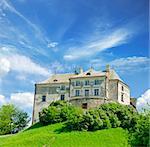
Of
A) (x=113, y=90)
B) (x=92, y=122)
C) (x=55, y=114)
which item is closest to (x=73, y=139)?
(x=92, y=122)

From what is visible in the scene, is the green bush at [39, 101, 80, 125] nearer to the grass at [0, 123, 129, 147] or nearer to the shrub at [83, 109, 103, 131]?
the grass at [0, 123, 129, 147]

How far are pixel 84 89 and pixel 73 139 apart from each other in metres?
11.3

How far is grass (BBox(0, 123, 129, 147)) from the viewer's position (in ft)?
95.5

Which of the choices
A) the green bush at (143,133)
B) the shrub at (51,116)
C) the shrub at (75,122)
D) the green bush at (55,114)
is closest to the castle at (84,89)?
the green bush at (55,114)

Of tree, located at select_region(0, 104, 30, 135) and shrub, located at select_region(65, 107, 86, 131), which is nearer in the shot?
shrub, located at select_region(65, 107, 86, 131)

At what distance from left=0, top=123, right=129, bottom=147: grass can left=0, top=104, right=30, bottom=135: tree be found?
428 inches

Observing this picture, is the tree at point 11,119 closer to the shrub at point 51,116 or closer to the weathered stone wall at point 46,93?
the weathered stone wall at point 46,93

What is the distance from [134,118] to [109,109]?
2.96 meters

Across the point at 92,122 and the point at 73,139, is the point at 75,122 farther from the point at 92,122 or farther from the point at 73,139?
the point at 73,139

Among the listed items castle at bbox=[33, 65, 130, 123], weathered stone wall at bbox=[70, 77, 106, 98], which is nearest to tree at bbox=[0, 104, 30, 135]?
castle at bbox=[33, 65, 130, 123]

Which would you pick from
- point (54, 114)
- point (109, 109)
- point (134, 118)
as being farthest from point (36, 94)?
point (134, 118)

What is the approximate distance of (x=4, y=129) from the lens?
43625 millimetres

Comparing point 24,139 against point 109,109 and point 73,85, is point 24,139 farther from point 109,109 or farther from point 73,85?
point 73,85

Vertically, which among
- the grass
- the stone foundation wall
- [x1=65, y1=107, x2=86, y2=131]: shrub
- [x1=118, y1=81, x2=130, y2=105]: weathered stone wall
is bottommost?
the grass
